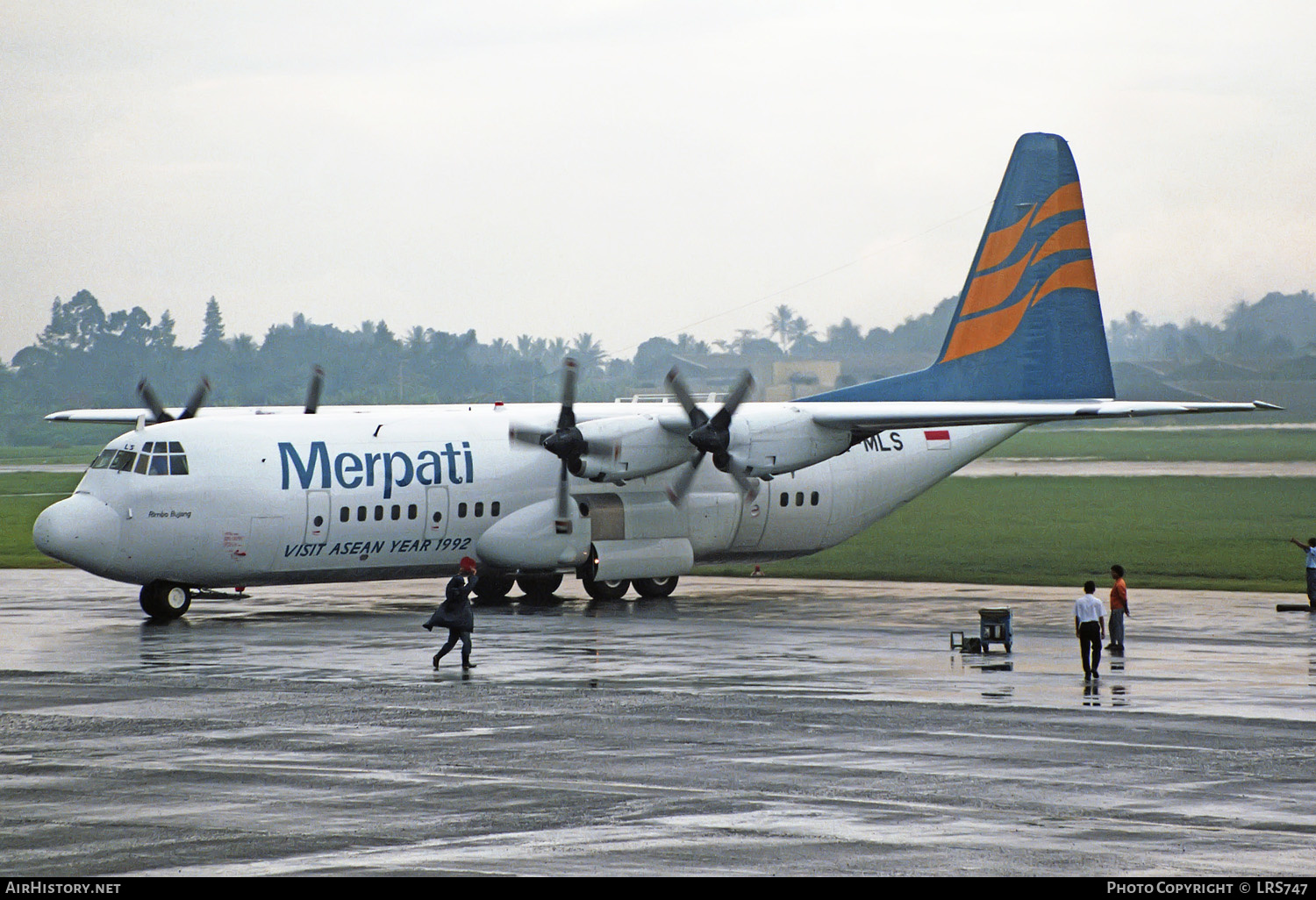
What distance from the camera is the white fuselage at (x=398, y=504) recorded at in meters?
29.2

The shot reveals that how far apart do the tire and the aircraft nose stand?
36.8ft

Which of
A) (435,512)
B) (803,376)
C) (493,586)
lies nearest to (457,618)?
(435,512)

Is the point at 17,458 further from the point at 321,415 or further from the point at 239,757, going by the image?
the point at 239,757

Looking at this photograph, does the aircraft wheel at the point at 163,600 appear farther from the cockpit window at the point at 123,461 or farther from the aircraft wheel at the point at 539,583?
the aircraft wheel at the point at 539,583

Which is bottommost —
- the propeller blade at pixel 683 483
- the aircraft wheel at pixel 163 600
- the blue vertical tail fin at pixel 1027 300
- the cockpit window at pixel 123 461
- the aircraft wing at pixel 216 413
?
the aircraft wheel at pixel 163 600

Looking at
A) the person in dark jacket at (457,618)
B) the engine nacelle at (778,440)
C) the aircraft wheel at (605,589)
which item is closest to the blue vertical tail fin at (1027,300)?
the engine nacelle at (778,440)

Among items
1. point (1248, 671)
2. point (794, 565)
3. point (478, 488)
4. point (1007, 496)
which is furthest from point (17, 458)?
point (1248, 671)

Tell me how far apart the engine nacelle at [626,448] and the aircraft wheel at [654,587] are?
127 inches

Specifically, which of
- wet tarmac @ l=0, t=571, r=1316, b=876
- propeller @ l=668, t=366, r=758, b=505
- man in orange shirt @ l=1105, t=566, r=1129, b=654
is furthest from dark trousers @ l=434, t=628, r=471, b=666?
man in orange shirt @ l=1105, t=566, r=1129, b=654

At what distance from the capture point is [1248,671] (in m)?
23.3

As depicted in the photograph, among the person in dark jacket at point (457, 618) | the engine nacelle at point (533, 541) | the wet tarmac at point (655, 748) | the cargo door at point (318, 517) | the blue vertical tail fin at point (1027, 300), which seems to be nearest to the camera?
the wet tarmac at point (655, 748)

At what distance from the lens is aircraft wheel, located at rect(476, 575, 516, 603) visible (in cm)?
3391

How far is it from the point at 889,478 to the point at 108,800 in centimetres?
2461

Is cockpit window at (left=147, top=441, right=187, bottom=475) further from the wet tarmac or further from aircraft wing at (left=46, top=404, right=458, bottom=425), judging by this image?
the wet tarmac
